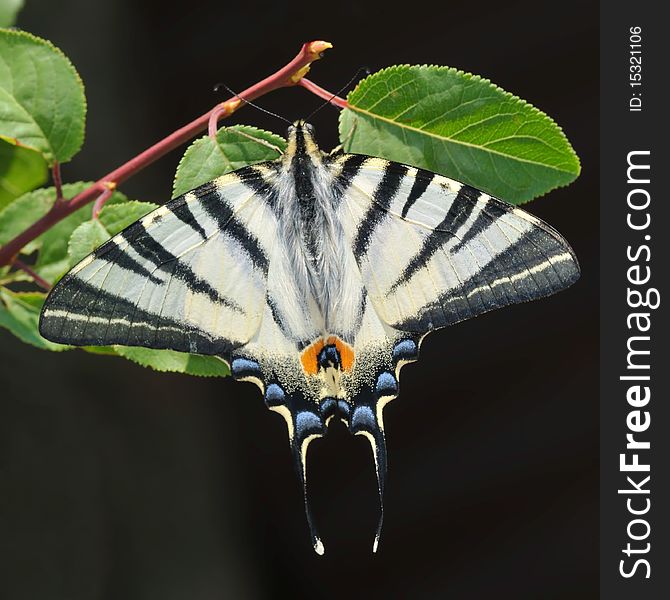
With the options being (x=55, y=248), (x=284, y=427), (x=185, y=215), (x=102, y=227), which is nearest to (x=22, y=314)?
(x=55, y=248)

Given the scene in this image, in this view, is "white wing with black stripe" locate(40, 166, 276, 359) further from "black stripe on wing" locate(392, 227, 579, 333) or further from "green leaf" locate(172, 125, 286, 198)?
"black stripe on wing" locate(392, 227, 579, 333)

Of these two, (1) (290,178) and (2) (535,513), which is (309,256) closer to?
(1) (290,178)

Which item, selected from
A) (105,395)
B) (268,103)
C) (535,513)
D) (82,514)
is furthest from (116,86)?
(535,513)

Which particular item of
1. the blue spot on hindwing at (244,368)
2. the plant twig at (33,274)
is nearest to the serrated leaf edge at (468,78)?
the blue spot on hindwing at (244,368)

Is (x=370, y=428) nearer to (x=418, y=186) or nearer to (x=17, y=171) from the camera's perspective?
(x=418, y=186)

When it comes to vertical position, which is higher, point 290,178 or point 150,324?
point 290,178

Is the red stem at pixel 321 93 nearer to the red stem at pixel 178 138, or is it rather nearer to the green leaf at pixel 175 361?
the red stem at pixel 178 138
